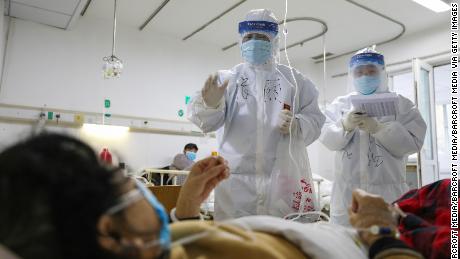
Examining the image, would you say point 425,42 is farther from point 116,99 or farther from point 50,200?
point 50,200

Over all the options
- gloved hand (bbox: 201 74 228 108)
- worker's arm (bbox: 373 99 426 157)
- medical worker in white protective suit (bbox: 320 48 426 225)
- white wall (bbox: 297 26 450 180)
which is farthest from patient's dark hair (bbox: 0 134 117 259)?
white wall (bbox: 297 26 450 180)

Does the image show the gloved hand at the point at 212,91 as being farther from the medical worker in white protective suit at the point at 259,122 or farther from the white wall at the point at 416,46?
the white wall at the point at 416,46

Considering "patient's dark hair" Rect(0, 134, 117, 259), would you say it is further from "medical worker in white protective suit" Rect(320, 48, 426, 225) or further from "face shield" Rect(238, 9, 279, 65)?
"medical worker in white protective suit" Rect(320, 48, 426, 225)

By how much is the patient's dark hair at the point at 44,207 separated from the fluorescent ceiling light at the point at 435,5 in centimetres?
361

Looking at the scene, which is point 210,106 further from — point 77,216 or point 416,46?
point 416,46

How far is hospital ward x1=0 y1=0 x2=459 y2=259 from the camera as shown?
49 centimetres

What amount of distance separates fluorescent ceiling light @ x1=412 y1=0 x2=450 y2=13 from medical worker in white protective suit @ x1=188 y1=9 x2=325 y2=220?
2298 mm

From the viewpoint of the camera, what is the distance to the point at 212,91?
1480 mm

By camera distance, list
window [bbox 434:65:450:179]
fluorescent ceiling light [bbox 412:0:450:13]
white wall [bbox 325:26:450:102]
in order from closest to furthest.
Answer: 1. fluorescent ceiling light [bbox 412:0:450:13]
2. white wall [bbox 325:26:450:102]
3. window [bbox 434:65:450:179]

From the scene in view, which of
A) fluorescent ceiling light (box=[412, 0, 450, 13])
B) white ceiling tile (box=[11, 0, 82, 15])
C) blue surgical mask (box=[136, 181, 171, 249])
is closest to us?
blue surgical mask (box=[136, 181, 171, 249])

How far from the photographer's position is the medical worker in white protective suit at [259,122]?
4.78 feet

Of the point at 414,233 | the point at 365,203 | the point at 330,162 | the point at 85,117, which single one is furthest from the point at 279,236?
the point at 330,162

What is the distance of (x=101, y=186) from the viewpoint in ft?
1.64

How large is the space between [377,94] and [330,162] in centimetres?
351
